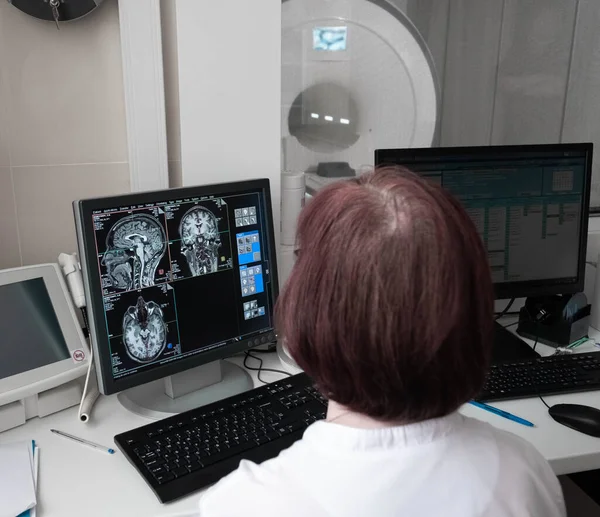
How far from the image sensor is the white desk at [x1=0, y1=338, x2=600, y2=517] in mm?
1057

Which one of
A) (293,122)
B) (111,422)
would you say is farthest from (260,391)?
(293,122)

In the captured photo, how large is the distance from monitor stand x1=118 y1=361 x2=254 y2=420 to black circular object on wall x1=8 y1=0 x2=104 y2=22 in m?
0.84

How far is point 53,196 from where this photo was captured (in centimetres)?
154

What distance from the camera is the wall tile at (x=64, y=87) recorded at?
56.7 inches

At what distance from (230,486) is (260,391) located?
606mm

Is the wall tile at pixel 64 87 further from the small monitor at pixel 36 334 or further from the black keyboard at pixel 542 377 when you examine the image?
the black keyboard at pixel 542 377

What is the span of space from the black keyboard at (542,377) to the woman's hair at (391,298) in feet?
2.37

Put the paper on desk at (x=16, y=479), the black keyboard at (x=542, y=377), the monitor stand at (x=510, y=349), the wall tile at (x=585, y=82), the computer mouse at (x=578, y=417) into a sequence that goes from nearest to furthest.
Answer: the paper on desk at (x=16, y=479) → the computer mouse at (x=578, y=417) → the black keyboard at (x=542, y=377) → the monitor stand at (x=510, y=349) → the wall tile at (x=585, y=82)

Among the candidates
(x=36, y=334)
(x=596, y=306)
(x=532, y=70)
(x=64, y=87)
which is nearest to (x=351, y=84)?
(x=532, y=70)

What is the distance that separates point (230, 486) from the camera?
0.75 m

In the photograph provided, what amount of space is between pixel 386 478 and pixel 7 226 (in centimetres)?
120

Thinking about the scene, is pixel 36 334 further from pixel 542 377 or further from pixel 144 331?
pixel 542 377

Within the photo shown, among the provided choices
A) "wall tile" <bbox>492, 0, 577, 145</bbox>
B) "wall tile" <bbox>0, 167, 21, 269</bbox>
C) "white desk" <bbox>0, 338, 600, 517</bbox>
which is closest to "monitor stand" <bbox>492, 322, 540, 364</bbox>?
"white desk" <bbox>0, 338, 600, 517</bbox>

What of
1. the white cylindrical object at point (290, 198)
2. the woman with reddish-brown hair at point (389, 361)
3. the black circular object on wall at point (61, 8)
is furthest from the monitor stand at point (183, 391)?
the black circular object on wall at point (61, 8)
